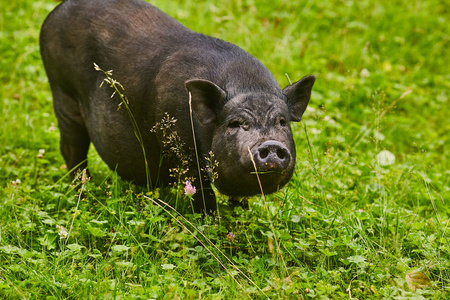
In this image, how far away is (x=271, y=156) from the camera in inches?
139

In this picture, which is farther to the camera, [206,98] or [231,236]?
[231,236]

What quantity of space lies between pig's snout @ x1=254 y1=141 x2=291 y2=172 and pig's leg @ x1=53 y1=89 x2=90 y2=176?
2.15m

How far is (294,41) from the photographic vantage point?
8.10 meters

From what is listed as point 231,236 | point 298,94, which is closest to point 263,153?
point 231,236

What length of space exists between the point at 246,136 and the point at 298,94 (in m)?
0.72

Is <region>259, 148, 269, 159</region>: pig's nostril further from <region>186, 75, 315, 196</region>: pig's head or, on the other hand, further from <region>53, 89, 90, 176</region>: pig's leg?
<region>53, 89, 90, 176</region>: pig's leg

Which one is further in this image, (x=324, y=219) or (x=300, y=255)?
(x=324, y=219)

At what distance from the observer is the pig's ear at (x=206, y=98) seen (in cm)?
385

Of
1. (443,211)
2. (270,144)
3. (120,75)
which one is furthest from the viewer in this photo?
(443,211)

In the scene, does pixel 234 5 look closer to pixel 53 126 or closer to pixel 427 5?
pixel 427 5

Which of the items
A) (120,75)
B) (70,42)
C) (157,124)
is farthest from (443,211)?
(70,42)

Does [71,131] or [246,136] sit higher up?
[246,136]

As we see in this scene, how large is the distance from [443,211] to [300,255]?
1587 millimetres

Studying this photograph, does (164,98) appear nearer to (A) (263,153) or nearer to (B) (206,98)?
(B) (206,98)
